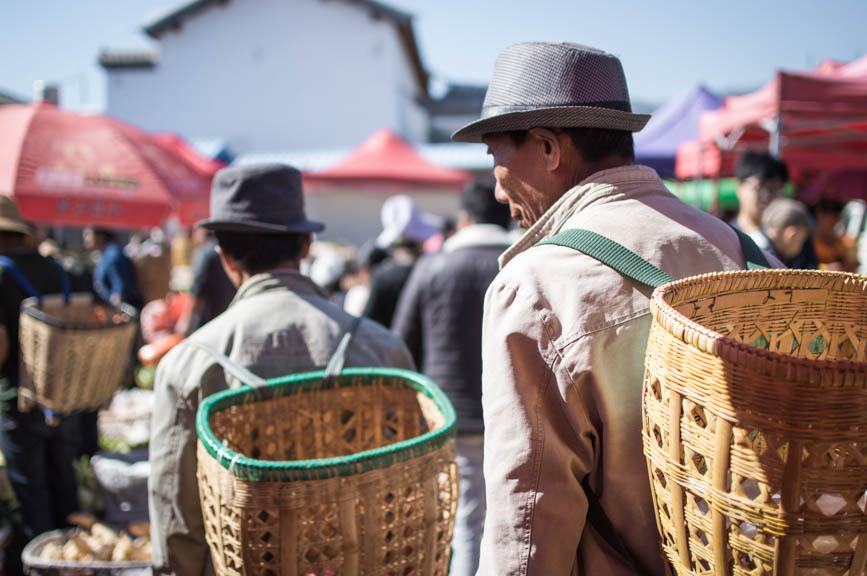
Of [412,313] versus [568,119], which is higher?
[568,119]

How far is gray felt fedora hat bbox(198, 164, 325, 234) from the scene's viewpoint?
2.09 meters

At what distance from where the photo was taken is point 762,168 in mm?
3752

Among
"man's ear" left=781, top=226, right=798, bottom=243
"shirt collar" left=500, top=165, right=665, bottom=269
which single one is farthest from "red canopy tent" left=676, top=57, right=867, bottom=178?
"shirt collar" left=500, top=165, right=665, bottom=269

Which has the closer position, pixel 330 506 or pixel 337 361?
pixel 330 506

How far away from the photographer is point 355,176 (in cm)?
1033

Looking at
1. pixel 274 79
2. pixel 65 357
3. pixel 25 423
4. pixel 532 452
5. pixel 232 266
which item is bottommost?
pixel 25 423

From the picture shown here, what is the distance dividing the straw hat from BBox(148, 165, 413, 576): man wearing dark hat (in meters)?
2.06

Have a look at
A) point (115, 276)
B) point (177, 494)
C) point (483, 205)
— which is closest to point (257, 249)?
point (177, 494)

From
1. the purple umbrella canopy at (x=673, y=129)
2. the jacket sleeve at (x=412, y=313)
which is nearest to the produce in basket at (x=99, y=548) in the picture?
the jacket sleeve at (x=412, y=313)

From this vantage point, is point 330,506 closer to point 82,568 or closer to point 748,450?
point 748,450

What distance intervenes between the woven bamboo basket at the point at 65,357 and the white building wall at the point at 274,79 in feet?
60.1

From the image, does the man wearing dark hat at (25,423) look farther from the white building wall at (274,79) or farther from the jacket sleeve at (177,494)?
the white building wall at (274,79)

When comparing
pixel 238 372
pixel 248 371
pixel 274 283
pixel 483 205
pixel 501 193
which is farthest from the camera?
pixel 483 205

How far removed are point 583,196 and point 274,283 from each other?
1111 mm
